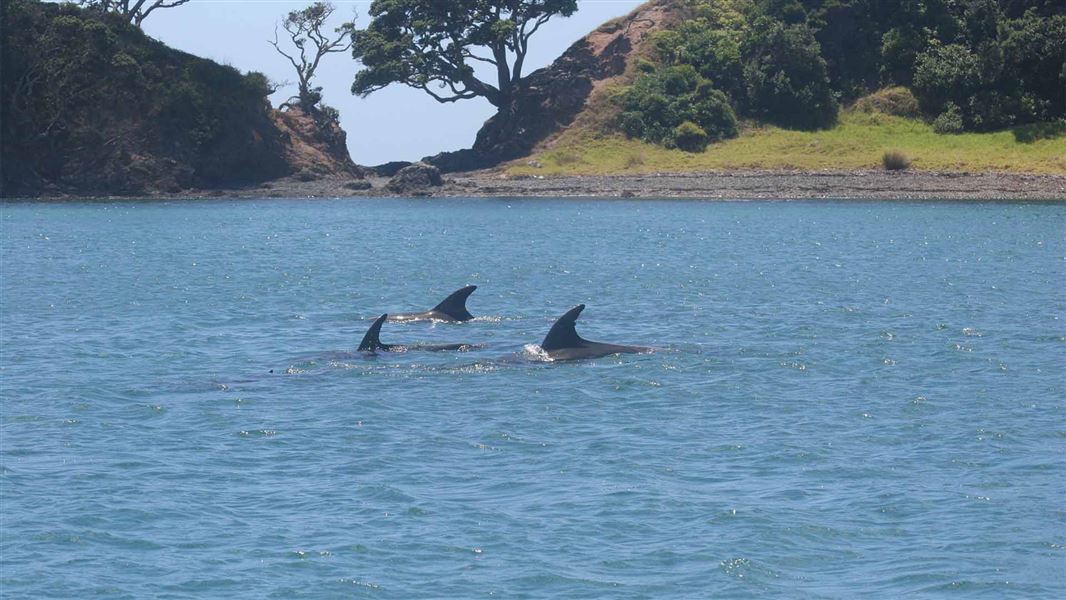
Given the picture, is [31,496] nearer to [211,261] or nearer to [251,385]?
[251,385]

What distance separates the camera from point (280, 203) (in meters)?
85.1

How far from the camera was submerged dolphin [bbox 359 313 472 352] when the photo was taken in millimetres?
25469

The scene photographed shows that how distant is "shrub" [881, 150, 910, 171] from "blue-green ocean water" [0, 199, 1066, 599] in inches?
1474

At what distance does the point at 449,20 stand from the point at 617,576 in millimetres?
80564

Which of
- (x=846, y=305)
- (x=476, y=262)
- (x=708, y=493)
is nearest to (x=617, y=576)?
(x=708, y=493)

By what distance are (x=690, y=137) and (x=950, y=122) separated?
14.5m

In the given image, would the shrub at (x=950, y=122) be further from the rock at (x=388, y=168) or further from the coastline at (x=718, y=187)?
the rock at (x=388, y=168)

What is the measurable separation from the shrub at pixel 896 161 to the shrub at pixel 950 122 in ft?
17.1

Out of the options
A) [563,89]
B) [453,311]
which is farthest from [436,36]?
[453,311]

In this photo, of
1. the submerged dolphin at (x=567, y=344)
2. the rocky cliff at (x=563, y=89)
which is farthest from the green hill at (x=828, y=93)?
the submerged dolphin at (x=567, y=344)

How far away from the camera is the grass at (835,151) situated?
255 ft

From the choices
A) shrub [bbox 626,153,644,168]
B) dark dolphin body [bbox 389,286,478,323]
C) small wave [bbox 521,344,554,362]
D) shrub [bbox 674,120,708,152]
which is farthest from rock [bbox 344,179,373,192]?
small wave [bbox 521,344,554,362]

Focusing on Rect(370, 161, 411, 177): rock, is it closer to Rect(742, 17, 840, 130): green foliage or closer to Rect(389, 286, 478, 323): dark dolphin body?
Rect(742, 17, 840, 130): green foliage

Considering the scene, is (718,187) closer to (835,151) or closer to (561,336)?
(835,151)
